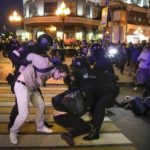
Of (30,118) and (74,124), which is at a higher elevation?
(74,124)

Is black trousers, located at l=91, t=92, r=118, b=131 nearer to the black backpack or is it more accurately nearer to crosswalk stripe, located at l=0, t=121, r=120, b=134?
crosswalk stripe, located at l=0, t=121, r=120, b=134

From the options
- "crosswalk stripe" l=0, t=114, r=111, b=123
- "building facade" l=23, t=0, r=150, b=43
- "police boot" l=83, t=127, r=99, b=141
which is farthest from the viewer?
"building facade" l=23, t=0, r=150, b=43

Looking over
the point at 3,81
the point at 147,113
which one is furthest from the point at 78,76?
the point at 3,81

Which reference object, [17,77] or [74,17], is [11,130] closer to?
[17,77]

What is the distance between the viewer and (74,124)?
659 cm

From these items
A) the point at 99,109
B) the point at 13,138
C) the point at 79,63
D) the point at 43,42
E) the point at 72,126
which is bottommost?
the point at 13,138

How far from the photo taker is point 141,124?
832 centimetres

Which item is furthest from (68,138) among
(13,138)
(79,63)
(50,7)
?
(50,7)

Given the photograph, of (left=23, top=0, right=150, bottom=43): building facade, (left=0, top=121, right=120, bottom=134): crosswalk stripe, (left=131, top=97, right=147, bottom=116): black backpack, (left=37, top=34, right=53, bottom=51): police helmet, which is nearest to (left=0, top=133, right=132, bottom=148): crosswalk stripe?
(left=0, top=121, right=120, bottom=134): crosswalk stripe

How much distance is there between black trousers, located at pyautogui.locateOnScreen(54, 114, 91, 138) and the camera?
6516 millimetres

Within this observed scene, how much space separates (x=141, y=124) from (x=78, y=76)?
2637 mm

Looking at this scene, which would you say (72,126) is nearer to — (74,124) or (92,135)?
(74,124)

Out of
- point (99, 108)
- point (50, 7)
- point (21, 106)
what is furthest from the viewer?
point (50, 7)

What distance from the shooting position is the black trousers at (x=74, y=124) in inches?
257
